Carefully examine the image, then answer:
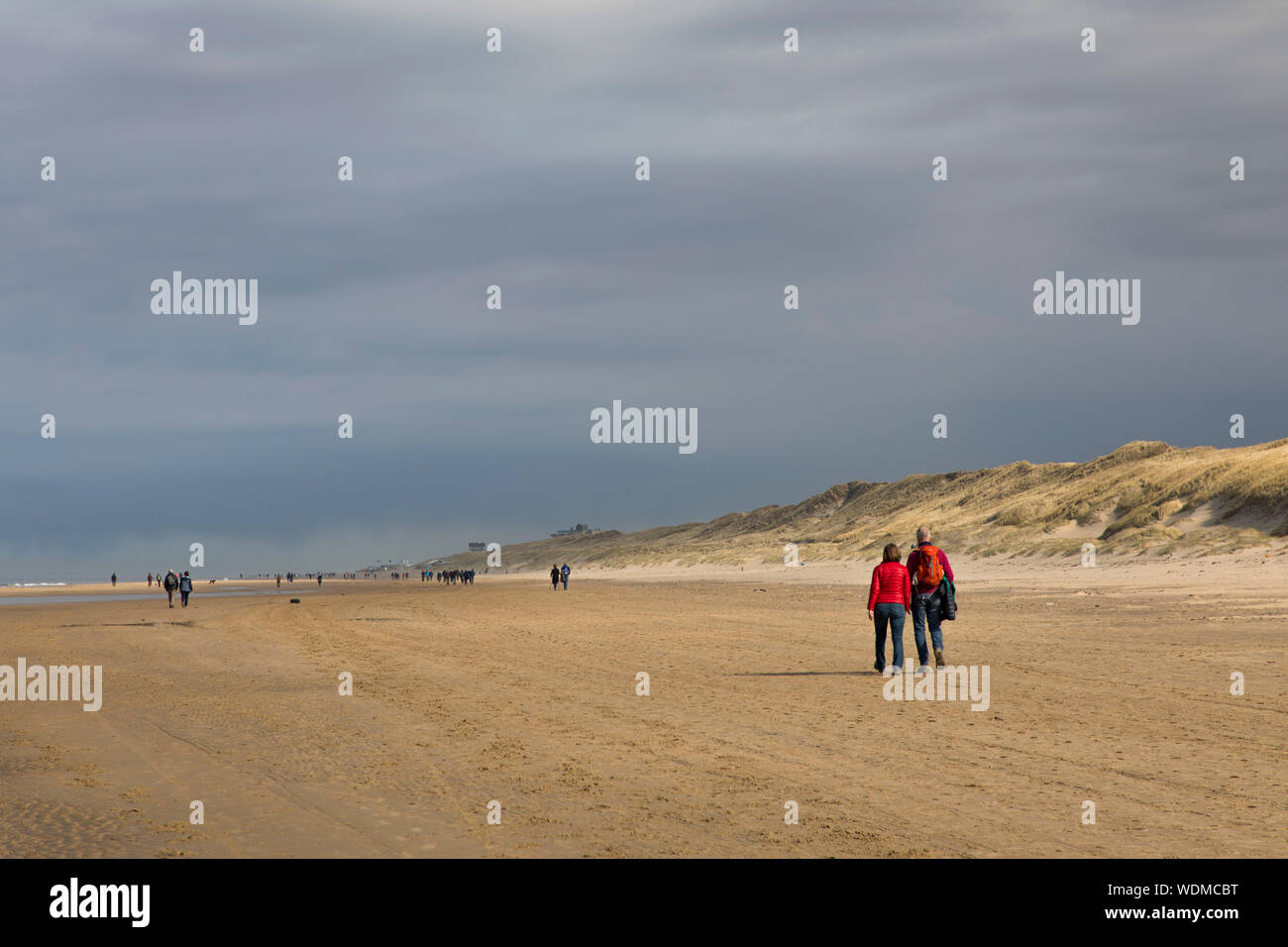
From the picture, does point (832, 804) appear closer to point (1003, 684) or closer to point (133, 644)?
point (1003, 684)

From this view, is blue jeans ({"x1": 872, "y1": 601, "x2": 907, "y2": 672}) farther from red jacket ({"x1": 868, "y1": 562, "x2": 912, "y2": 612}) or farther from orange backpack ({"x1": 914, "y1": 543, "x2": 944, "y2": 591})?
orange backpack ({"x1": 914, "y1": 543, "x2": 944, "y2": 591})

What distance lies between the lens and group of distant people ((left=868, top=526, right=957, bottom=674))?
17.4 m

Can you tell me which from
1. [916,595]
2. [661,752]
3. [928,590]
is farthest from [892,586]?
[661,752]

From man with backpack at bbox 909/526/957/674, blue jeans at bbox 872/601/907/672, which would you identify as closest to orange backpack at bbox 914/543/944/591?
man with backpack at bbox 909/526/957/674

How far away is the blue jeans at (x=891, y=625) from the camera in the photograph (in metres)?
17.5

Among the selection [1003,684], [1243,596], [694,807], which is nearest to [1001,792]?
[694,807]

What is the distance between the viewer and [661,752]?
11359mm

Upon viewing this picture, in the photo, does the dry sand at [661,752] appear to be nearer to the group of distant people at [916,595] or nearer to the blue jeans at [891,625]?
the blue jeans at [891,625]

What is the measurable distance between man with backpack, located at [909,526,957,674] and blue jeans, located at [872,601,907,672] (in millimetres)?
241

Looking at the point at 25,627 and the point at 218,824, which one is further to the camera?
the point at 25,627

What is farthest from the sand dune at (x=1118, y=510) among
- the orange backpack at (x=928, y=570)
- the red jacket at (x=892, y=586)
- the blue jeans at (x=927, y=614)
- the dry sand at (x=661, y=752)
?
the red jacket at (x=892, y=586)

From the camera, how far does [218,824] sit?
8414 mm
